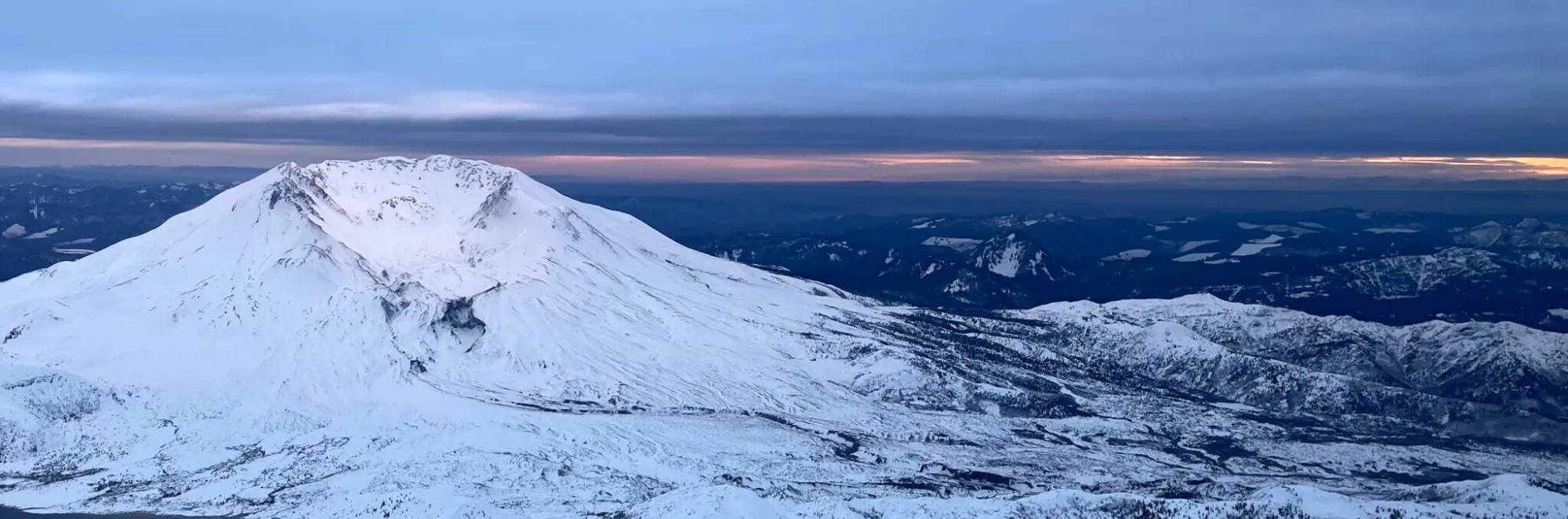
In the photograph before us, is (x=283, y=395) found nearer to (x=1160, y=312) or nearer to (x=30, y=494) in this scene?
(x=30, y=494)

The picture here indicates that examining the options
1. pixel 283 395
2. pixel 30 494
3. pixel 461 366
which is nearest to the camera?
pixel 30 494

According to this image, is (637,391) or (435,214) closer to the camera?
(637,391)

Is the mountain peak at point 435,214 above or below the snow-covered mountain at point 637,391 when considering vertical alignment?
above

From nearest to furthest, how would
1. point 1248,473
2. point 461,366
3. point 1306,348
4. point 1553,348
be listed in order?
point 1248,473
point 461,366
point 1553,348
point 1306,348

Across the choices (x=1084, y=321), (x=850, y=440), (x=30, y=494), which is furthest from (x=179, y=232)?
(x=1084, y=321)

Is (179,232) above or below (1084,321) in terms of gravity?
above

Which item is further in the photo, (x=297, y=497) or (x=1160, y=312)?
(x=1160, y=312)

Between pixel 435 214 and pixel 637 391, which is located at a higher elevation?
pixel 435 214

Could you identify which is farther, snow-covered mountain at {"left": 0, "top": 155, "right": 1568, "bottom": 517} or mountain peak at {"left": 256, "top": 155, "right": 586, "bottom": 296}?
mountain peak at {"left": 256, "top": 155, "right": 586, "bottom": 296}
